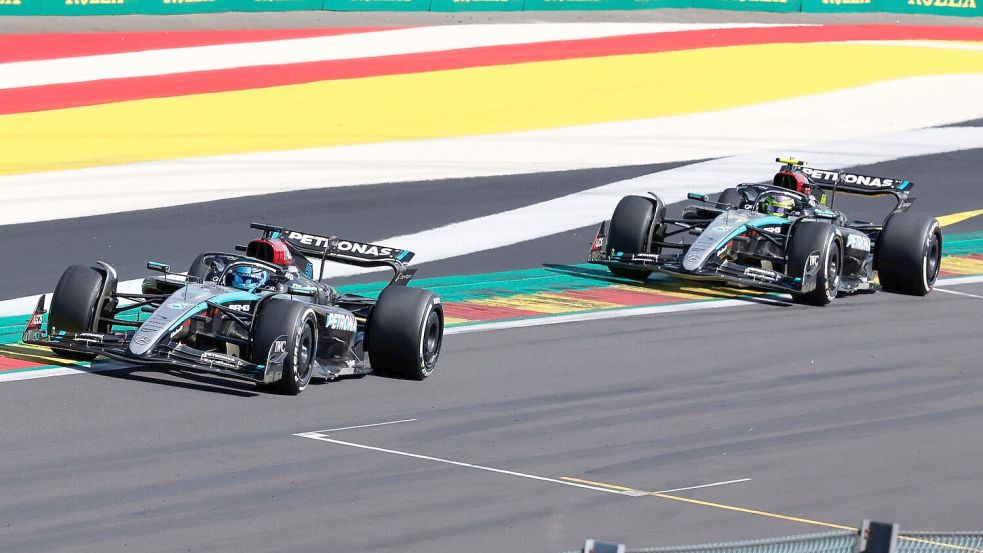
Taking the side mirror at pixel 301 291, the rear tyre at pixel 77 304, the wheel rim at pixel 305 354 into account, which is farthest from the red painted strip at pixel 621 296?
the rear tyre at pixel 77 304

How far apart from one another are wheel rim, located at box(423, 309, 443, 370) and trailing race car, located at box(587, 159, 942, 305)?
5.18 meters

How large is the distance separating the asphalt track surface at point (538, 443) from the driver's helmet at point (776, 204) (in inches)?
67.8

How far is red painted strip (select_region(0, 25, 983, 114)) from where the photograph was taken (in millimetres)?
32344

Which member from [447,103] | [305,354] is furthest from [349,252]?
[447,103]

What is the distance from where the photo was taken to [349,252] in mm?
16938

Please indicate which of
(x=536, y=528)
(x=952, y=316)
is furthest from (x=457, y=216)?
(x=536, y=528)

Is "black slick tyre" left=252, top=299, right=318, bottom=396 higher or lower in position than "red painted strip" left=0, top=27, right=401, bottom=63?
lower

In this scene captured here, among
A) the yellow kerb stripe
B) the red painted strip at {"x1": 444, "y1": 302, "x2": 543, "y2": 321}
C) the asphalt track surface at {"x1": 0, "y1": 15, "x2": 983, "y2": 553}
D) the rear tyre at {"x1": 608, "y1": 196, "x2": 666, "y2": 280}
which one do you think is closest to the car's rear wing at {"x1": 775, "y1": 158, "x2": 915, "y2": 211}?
the rear tyre at {"x1": 608, "y1": 196, "x2": 666, "y2": 280}

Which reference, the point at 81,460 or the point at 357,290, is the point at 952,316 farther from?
the point at 81,460

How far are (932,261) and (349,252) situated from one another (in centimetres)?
868

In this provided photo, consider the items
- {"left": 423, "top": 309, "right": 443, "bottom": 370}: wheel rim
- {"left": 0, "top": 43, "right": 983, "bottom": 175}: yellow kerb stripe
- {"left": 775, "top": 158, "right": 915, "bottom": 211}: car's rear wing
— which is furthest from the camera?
{"left": 0, "top": 43, "right": 983, "bottom": 175}: yellow kerb stripe

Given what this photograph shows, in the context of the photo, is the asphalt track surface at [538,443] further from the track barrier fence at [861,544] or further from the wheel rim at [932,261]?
the track barrier fence at [861,544]

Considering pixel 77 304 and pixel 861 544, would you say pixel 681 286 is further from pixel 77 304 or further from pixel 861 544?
pixel 861 544

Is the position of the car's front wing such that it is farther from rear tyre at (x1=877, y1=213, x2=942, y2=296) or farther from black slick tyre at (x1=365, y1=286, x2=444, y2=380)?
rear tyre at (x1=877, y1=213, x2=942, y2=296)
